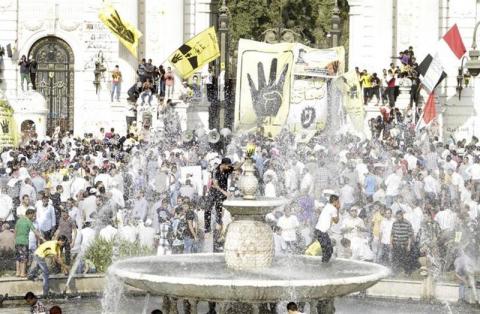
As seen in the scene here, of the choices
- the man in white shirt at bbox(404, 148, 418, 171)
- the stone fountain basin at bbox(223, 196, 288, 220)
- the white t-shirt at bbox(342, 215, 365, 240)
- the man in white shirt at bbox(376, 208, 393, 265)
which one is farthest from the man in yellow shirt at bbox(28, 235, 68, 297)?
the man in white shirt at bbox(404, 148, 418, 171)

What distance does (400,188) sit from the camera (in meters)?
→ 28.8

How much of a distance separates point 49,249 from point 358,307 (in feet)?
16.7

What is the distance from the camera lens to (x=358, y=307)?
22703mm

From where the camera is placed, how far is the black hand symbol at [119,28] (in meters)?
45.8

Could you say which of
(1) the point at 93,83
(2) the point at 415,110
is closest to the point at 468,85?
(2) the point at 415,110

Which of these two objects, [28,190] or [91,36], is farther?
[91,36]

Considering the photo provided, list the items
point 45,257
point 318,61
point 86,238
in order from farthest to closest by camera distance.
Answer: point 318,61 < point 86,238 < point 45,257

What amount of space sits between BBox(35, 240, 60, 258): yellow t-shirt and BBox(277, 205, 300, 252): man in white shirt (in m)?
4.16

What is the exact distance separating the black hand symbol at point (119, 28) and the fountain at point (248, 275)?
26.5m

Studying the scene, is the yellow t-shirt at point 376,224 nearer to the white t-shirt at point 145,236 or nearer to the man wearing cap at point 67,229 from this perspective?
the white t-shirt at point 145,236

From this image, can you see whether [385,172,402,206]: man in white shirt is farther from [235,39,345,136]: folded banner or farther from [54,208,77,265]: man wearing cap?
[235,39,345,136]: folded banner

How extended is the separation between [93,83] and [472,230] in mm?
25221

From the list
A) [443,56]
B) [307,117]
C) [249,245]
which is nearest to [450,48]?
[443,56]

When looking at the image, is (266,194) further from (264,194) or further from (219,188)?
(219,188)
